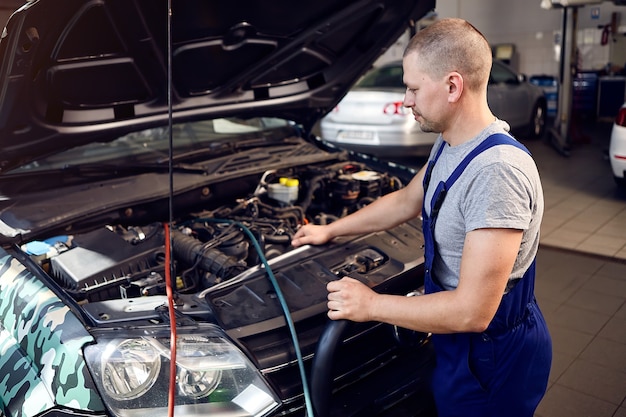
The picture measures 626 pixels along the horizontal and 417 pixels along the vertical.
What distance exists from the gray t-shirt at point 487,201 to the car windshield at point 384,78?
598cm

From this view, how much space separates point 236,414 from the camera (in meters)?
1.44

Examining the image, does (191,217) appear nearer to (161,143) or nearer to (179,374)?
(161,143)

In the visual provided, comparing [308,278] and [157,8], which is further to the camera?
[157,8]

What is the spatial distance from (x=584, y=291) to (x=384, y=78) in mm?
4758

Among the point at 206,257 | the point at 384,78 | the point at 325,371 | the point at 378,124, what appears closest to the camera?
the point at 325,371

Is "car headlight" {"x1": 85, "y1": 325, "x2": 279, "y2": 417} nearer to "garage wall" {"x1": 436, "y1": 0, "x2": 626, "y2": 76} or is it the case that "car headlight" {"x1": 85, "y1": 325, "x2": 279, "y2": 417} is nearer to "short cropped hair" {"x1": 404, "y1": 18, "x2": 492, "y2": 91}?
"short cropped hair" {"x1": 404, "y1": 18, "x2": 492, "y2": 91}

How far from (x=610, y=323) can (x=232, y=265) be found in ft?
7.99

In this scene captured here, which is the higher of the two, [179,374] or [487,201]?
[487,201]

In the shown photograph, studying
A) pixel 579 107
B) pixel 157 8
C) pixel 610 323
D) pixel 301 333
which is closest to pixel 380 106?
pixel 610 323

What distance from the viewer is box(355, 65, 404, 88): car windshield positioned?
752cm

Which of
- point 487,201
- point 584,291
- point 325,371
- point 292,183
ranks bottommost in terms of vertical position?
point 584,291

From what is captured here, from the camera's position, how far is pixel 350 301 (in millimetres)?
1520

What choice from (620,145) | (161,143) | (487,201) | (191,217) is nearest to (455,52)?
(487,201)

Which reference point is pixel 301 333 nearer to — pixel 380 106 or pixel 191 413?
pixel 191 413
